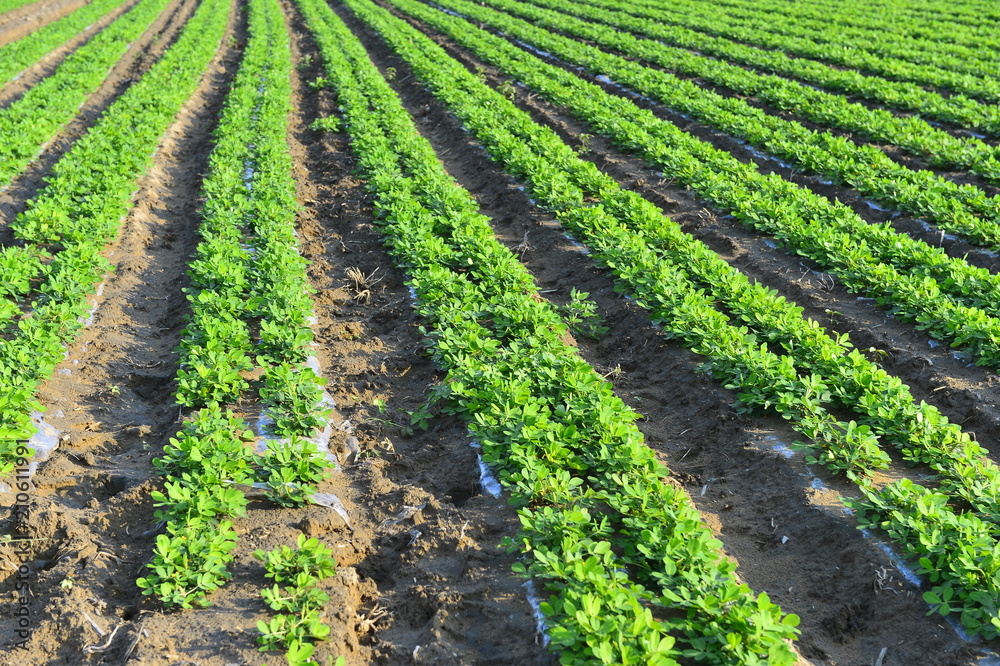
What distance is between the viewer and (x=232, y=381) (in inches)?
205

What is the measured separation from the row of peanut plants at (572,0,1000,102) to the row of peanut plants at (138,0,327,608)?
13.9 metres

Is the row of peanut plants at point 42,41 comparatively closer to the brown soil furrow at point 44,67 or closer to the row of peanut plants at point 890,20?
the brown soil furrow at point 44,67

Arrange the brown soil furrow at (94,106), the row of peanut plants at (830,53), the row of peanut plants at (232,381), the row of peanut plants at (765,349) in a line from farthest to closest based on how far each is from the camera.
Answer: the row of peanut plants at (830,53)
the brown soil furrow at (94,106)
the row of peanut plants at (765,349)
the row of peanut plants at (232,381)

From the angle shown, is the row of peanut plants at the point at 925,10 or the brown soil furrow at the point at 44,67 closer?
the brown soil furrow at the point at 44,67

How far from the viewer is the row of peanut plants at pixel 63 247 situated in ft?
16.8

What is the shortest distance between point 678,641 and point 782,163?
9.20 meters

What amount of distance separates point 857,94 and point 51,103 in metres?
16.2

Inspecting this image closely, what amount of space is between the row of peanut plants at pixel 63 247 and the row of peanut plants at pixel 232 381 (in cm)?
98

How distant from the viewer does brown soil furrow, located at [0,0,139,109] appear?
15.9 meters

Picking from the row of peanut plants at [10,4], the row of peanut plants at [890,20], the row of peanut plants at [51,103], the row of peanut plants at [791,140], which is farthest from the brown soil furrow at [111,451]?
the row of peanut plants at [10,4]

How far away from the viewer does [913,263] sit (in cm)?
718

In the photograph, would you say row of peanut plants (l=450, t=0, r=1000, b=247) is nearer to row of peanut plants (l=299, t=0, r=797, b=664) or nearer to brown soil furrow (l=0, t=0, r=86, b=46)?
row of peanut plants (l=299, t=0, r=797, b=664)

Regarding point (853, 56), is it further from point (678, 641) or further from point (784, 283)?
point (678, 641)

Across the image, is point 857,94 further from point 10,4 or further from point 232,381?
point 10,4
